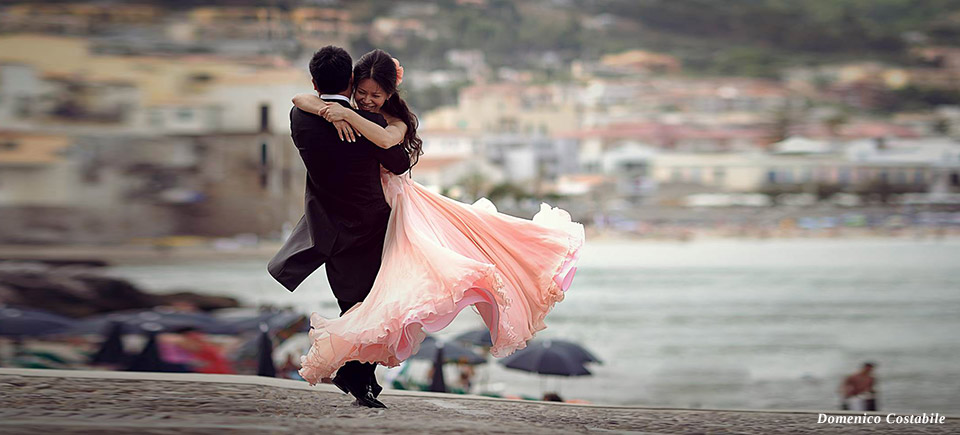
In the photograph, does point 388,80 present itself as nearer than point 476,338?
Yes

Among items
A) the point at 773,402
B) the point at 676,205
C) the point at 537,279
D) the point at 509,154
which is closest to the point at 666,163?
the point at 676,205

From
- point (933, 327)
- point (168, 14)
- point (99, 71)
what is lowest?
point (933, 327)

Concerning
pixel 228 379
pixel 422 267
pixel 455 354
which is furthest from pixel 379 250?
pixel 455 354

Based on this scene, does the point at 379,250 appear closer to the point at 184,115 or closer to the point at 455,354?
the point at 455,354

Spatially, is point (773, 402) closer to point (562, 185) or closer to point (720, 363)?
point (720, 363)

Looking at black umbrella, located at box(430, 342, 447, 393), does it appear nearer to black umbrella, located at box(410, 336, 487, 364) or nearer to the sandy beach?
black umbrella, located at box(410, 336, 487, 364)

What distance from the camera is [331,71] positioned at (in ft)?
9.89

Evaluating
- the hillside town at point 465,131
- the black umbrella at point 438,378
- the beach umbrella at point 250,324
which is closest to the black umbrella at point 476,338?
the beach umbrella at point 250,324

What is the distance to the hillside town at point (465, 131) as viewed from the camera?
40.6 metres

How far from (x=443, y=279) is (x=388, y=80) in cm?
56

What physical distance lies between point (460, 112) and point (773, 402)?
46.3m

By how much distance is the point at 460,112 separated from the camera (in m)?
75.1

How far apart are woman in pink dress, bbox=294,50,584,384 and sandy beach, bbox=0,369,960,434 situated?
21 centimetres

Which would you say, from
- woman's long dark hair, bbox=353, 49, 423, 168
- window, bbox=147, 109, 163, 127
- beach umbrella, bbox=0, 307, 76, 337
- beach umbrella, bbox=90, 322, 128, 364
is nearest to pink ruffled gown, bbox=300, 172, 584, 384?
woman's long dark hair, bbox=353, 49, 423, 168
